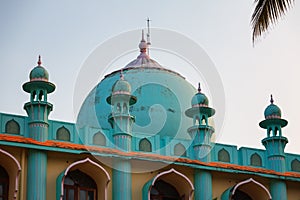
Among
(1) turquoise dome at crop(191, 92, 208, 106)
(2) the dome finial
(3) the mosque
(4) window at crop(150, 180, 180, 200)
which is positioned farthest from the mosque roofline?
(2) the dome finial

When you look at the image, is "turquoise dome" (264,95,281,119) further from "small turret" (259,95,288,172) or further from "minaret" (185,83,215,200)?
"minaret" (185,83,215,200)

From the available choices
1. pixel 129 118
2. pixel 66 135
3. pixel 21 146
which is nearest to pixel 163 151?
pixel 129 118

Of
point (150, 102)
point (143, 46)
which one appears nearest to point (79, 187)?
point (150, 102)

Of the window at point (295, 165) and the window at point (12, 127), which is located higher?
the window at point (12, 127)

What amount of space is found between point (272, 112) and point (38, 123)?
7285 mm

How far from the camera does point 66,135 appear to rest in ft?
68.1

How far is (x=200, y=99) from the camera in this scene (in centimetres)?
2295

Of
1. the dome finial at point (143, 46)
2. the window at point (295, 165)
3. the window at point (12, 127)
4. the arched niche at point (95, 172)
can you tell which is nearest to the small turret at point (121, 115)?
the arched niche at point (95, 172)

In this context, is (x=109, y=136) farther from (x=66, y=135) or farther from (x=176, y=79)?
(x=176, y=79)

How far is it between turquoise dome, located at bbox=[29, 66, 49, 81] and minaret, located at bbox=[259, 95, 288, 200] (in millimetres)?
6713

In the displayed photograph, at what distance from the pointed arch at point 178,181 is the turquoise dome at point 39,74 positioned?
157 inches

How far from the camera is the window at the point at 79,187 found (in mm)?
20453

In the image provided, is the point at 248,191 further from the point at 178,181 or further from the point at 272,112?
the point at 272,112

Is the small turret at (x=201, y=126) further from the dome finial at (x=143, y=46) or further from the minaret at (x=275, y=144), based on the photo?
the dome finial at (x=143, y=46)
